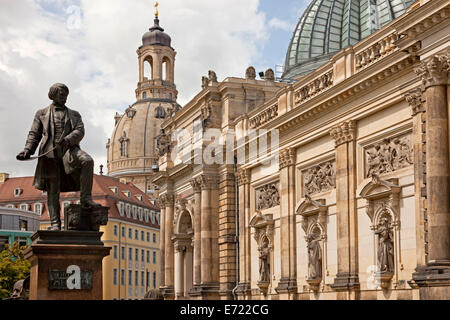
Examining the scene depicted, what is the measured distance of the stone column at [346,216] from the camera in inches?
1236

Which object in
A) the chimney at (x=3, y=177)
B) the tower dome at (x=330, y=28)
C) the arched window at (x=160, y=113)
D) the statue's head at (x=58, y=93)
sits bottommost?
the statue's head at (x=58, y=93)

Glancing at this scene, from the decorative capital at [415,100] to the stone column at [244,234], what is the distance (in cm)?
1672

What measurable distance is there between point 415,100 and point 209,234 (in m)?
20.9

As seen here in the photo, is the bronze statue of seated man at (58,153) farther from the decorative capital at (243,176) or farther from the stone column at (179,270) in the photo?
the stone column at (179,270)

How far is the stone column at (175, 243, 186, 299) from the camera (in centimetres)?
5272

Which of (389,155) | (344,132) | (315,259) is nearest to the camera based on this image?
(389,155)

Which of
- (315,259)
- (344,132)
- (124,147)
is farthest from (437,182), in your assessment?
(124,147)

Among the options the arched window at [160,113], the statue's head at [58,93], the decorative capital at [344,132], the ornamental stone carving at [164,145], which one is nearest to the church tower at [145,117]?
the arched window at [160,113]

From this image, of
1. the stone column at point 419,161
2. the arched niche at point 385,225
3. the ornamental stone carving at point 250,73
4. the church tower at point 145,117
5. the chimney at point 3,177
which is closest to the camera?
the stone column at point 419,161

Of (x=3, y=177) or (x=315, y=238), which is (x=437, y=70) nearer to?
(x=315, y=238)

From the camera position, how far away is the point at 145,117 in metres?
138

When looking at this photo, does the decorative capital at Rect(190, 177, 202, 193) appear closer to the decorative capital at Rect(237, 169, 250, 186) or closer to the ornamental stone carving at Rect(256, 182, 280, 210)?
A: the decorative capital at Rect(237, 169, 250, 186)

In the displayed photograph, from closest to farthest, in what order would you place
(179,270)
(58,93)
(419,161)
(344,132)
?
1. (58,93)
2. (419,161)
3. (344,132)
4. (179,270)

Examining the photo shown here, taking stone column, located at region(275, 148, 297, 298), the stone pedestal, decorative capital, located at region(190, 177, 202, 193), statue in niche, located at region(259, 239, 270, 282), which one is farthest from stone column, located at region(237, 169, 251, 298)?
the stone pedestal
